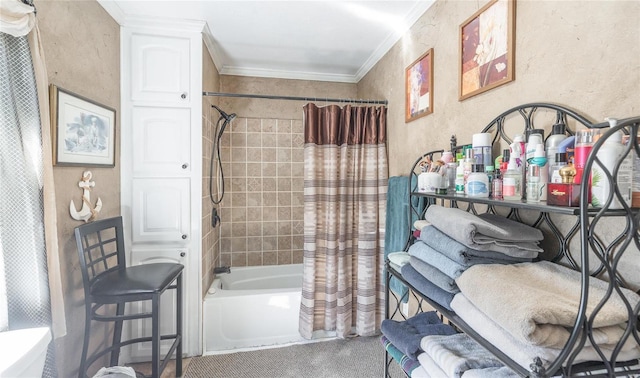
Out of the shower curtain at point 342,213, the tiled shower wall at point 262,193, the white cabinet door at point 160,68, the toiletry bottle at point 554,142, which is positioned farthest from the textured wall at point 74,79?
the toiletry bottle at point 554,142

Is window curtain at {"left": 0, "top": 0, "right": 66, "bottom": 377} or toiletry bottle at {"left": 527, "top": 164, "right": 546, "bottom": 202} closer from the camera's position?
toiletry bottle at {"left": 527, "top": 164, "right": 546, "bottom": 202}

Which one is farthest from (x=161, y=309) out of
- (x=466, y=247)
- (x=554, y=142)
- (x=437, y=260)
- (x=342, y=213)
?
(x=554, y=142)

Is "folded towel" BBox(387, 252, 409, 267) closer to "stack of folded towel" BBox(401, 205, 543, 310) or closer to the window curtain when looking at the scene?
"stack of folded towel" BBox(401, 205, 543, 310)

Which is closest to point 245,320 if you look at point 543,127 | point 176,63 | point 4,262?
point 4,262

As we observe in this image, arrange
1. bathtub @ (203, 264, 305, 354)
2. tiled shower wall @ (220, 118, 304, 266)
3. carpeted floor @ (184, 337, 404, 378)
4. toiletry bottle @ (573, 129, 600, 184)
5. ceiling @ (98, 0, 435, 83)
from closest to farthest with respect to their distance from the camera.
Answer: toiletry bottle @ (573, 129, 600, 184) < ceiling @ (98, 0, 435, 83) < carpeted floor @ (184, 337, 404, 378) < bathtub @ (203, 264, 305, 354) < tiled shower wall @ (220, 118, 304, 266)

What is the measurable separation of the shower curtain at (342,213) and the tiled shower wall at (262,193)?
827 millimetres

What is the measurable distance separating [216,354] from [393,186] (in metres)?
1.75

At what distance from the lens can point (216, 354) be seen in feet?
6.72

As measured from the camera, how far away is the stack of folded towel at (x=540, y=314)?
592 millimetres

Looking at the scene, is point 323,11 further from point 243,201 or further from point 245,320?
point 245,320

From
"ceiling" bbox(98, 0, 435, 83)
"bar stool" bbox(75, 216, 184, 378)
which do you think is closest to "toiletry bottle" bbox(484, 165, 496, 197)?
"ceiling" bbox(98, 0, 435, 83)

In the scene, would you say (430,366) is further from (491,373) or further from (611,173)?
(611,173)

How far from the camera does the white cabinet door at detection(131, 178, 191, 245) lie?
1.96m

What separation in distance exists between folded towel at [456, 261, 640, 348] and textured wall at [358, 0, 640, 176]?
1.55 ft
